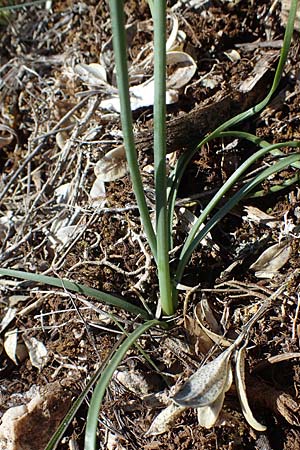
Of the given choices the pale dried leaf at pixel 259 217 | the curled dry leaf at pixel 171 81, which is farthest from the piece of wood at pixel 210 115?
the pale dried leaf at pixel 259 217

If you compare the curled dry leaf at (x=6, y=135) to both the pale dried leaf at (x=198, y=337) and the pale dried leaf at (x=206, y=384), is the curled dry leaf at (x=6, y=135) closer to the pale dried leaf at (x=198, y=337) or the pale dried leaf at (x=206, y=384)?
the pale dried leaf at (x=198, y=337)

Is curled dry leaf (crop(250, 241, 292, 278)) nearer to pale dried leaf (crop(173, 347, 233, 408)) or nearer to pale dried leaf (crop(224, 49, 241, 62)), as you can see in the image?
pale dried leaf (crop(173, 347, 233, 408))

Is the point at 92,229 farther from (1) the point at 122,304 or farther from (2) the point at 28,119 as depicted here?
(2) the point at 28,119

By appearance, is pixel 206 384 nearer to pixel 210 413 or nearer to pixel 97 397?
pixel 210 413

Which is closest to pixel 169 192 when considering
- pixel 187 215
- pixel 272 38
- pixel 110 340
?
pixel 187 215

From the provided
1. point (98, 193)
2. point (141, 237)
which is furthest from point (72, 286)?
point (98, 193)

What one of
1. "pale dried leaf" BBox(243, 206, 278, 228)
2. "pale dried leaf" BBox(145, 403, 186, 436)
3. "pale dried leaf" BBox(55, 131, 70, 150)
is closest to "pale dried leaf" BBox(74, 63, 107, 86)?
"pale dried leaf" BBox(55, 131, 70, 150)

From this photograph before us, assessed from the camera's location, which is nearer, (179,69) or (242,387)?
(242,387)
